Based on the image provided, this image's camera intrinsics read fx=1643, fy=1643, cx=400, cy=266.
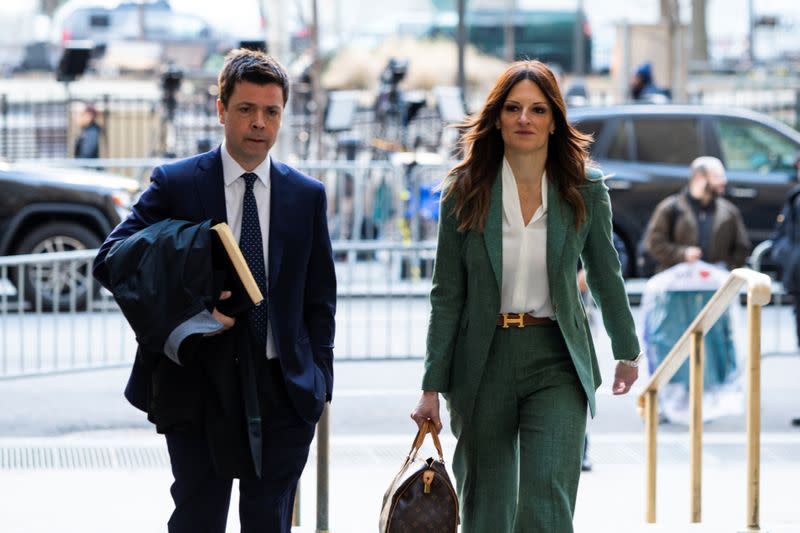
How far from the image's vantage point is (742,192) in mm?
15188

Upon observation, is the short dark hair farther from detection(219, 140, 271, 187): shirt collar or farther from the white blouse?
the white blouse

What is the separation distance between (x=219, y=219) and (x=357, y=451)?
4.61m

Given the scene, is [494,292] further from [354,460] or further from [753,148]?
[753,148]

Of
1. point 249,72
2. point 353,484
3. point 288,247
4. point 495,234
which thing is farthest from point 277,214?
Answer: point 353,484

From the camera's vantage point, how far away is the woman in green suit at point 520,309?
14.6ft

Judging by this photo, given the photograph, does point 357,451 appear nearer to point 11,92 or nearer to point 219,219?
point 219,219

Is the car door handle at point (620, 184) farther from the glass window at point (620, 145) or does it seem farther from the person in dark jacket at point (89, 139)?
the person in dark jacket at point (89, 139)

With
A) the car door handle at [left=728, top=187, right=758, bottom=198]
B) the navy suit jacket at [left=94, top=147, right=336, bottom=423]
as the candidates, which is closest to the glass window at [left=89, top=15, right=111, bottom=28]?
the car door handle at [left=728, top=187, right=758, bottom=198]

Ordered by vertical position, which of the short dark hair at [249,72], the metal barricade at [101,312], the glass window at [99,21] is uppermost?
the glass window at [99,21]

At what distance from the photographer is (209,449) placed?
13.9 feet

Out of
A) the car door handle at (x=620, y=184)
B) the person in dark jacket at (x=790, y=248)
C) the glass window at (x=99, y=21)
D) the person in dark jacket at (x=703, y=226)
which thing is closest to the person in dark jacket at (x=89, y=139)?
the car door handle at (x=620, y=184)

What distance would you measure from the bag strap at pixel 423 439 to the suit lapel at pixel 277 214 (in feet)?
1.85

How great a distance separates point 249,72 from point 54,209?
406 inches

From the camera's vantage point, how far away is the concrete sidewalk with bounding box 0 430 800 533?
6.89 metres
